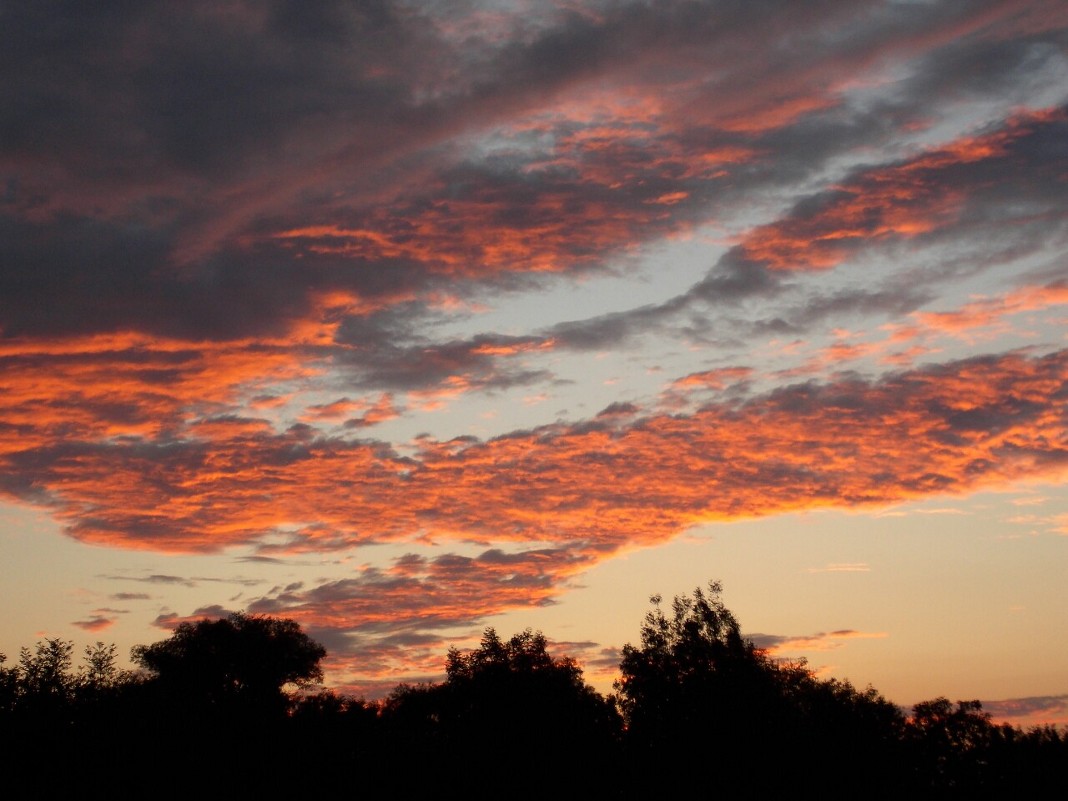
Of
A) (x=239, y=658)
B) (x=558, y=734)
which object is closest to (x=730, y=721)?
(x=558, y=734)

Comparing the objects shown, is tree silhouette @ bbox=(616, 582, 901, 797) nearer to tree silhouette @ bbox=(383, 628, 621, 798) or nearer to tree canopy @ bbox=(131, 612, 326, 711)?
tree silhouette @ bbox=(383, 628, 621, 798)

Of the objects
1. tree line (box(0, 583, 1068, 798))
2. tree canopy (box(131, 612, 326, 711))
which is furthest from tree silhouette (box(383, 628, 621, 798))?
tree canopy (box(131, 612, 326, 711))

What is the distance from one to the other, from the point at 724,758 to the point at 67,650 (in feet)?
157

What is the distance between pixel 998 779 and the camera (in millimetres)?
85500

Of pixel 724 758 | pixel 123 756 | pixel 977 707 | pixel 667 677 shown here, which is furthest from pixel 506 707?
pixel 977 707

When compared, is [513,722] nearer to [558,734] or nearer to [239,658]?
[558,734]

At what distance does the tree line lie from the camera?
199 feet

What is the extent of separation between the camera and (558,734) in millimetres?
89250

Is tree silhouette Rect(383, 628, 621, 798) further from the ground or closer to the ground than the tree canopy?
closer to the ground

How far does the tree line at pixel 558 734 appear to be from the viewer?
60750 millimetres

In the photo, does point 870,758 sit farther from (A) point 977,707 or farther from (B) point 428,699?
(B) point 428,699

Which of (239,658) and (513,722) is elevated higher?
(239,658)

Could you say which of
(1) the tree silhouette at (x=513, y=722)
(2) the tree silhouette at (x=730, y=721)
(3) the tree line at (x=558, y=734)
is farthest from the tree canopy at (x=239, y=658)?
(2) the tree silhouette at (x=730, y=721)

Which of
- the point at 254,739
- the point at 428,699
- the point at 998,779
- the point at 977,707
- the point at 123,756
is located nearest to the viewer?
the point at 123,756
